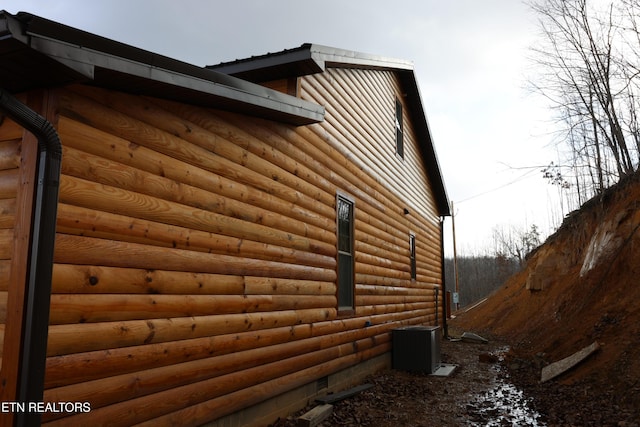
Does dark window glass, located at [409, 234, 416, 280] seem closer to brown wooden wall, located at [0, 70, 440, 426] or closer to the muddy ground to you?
the muddy ground

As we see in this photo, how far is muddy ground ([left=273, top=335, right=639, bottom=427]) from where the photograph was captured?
20.1 feet

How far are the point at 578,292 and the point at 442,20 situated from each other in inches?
350

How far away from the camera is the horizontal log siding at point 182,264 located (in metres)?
3.39

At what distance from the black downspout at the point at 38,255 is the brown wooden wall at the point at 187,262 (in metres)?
0.17

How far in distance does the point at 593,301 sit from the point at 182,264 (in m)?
10.4

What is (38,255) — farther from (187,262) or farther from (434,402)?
(434,402)

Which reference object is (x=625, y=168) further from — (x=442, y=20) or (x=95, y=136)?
(x=95, y=136)

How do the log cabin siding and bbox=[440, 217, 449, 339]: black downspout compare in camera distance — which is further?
bbox=[440, 217, 449, 339]: black downspout

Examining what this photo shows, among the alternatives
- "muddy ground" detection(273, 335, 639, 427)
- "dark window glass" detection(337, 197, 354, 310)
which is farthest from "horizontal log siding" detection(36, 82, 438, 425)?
"muddy ground" detection(273, 335, 639, 427)

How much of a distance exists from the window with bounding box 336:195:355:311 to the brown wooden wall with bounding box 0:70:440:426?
36 centimetres

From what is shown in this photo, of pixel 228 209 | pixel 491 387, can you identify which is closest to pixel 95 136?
pixel 228 209

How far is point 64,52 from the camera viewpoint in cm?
299

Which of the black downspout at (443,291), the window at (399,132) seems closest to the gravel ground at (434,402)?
the window at (399,132)

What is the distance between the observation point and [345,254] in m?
8.29
